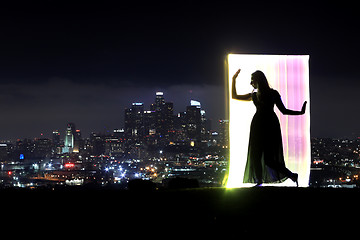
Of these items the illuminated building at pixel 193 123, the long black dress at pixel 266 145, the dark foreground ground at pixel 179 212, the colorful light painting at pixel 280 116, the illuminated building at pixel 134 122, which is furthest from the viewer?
the illuminated building at pixel 134 122

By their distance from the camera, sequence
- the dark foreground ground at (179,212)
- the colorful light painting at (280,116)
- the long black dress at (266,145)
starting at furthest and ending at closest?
1. the colorful light painting at (280,116)
2. the long black dress at (266,145)
3. the dark foreground ground at (179,212)

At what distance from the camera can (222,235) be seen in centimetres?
579

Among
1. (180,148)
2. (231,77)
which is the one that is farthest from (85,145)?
(231,77)

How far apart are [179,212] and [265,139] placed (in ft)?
12.1

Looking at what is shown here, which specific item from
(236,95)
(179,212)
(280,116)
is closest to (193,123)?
(280,116)

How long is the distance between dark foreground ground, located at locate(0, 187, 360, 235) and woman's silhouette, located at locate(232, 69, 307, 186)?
4.86ft

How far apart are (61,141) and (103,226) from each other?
6768 inches

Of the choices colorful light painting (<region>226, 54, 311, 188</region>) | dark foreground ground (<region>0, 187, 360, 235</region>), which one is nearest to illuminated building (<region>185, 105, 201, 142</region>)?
colorful light painting (<region>226, 54, 311, 188</region>)

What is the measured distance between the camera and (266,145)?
372 inches

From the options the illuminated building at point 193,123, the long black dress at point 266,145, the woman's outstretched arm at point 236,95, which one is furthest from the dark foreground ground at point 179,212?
the illuminated building at point 193,123

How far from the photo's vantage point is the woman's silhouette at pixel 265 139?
9453mm

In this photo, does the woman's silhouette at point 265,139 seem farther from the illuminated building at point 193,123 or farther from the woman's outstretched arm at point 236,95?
the illuminated building at point 193,123

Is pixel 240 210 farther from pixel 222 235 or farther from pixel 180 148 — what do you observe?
pixel 180 148

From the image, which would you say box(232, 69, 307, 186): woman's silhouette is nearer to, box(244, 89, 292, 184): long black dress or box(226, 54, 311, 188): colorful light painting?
box(244, 89, 292, 184): long black dress
